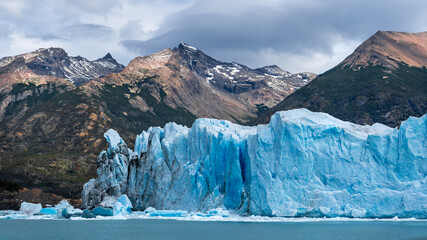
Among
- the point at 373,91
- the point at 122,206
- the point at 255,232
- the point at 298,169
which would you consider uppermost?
the point at 373,91

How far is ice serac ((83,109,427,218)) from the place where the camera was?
46.1 meters

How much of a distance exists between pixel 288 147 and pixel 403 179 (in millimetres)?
12505

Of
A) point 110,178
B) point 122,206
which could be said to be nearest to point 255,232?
point 122,206


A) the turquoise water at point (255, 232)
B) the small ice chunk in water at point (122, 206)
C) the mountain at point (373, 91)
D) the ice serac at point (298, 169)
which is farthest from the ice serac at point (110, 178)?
the mountain at point (373, 91)

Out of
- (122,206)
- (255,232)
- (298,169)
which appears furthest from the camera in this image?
(122,206)

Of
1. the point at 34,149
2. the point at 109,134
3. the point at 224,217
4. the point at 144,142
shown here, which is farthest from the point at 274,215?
the point at 34,149

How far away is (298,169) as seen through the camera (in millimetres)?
48781

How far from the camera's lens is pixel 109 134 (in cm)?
7100

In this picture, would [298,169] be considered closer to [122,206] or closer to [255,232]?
[255,232]

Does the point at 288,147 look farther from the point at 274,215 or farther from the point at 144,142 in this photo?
the point at 144,142

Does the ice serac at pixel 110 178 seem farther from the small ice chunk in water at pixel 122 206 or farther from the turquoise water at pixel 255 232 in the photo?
the turquoise water at pixel 255 232

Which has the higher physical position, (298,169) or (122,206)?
(298,169)

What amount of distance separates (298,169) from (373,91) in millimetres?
116963

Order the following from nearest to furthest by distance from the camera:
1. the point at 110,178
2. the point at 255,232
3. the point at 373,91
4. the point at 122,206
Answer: the point at 255,232 < the point at 122,206 < the point at 110,178 < the point at 373,91
